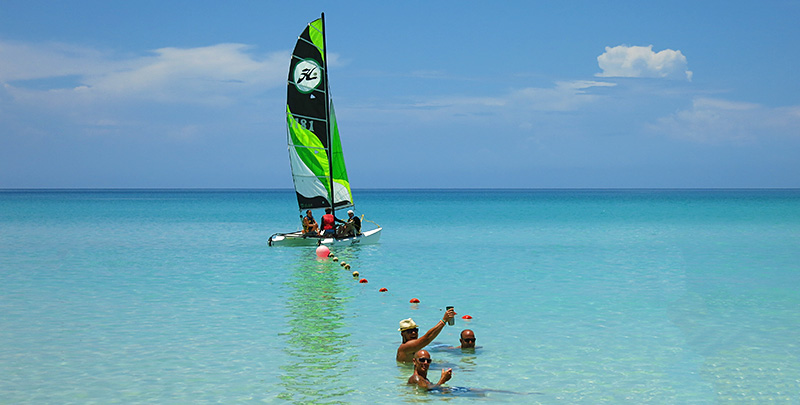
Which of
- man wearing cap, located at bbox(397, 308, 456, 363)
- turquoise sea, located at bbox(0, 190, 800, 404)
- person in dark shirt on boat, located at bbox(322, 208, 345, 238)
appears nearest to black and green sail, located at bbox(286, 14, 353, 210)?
person in dark shirt on boat, located at bbox(322, 208, 345, 238)

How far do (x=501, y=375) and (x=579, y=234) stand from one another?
39.2 m

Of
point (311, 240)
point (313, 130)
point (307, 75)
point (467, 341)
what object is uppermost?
point (307, 75)

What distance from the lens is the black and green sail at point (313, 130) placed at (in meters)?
36.4

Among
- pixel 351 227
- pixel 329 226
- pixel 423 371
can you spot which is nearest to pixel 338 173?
pixel 351 227

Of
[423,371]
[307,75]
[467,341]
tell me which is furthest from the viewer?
[307,75]

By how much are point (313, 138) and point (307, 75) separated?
10.2 feet

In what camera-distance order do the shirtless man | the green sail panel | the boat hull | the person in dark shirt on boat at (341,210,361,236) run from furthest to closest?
the green sail panel → the person in dark shirt on boat at (341,210,361,236) → the boat hull → the shirtless man

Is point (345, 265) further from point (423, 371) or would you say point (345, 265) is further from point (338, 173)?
point (423, 371)

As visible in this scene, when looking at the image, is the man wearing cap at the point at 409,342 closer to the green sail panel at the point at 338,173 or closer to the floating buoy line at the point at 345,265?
the floating buoy line at the point at 345,265

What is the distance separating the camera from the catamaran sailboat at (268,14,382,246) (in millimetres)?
36219

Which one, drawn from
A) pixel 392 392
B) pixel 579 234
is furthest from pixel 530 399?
pixel 579 234

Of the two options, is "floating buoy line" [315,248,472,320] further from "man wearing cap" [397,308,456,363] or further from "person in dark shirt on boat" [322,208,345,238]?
"man wearing cap" [397,308,456,363]

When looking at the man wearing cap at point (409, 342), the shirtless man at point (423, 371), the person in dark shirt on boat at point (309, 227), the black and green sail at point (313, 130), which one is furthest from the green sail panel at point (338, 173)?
the shirtless man at point (423, 371)

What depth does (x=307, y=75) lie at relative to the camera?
36375 mm
